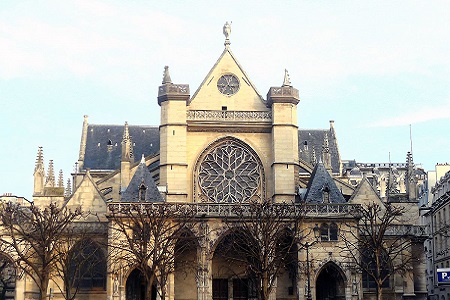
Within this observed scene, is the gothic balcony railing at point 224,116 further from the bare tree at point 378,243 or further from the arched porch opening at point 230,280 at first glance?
the bare tree at point 378,243

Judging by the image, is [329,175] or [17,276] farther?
[329,175]

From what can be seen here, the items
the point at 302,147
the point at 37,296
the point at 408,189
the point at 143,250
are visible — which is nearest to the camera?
the point at 143,250

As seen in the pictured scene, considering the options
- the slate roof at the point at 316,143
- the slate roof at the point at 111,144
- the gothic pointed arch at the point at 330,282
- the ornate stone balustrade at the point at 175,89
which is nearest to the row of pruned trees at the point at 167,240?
the gothic pointed arch at the point at 330,282

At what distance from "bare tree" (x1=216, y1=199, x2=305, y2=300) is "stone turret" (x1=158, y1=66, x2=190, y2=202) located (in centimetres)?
543

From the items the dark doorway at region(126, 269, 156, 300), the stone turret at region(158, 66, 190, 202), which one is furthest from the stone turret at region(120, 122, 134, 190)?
the dark doorway at region(126, 269, 156, 300)

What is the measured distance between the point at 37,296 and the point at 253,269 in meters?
→ 16.8

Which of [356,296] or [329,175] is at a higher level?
[329,175]

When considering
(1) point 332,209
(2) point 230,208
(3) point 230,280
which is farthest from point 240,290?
(1) point 332,209

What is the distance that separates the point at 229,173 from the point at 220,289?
863cm

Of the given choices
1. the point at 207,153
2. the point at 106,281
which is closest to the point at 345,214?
the point at 207,153

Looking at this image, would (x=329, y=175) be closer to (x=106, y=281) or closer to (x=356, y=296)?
(x=356, y=296)

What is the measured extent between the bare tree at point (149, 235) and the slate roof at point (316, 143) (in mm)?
20483

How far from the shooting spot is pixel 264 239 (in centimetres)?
4428

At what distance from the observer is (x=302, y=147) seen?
65.8m
